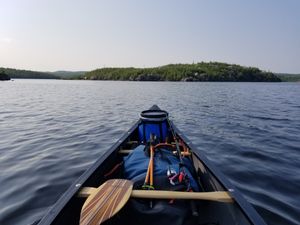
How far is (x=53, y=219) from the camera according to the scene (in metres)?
2.62

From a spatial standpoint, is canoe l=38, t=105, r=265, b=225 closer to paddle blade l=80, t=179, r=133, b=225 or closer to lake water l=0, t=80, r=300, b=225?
paddle blade l=80, t=179, r=133, b=225

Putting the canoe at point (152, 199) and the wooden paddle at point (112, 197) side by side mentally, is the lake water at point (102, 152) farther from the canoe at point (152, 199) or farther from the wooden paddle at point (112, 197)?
the wooden paddle at point (112, 197)

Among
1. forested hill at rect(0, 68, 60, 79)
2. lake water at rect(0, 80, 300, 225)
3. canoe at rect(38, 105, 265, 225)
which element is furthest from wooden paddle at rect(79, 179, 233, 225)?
forested hill at rect(0, 68, 60, 79)

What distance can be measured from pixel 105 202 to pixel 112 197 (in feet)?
0.35

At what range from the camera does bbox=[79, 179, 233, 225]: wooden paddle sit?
2662 mm

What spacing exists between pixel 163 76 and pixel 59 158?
4893 inches

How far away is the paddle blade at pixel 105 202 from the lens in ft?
8.64

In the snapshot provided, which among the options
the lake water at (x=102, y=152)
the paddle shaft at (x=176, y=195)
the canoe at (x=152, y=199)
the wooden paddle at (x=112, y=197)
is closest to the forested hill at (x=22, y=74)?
the lake water at (x=102, y=152)

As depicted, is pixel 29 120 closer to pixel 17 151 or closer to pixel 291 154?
pixel 17 151

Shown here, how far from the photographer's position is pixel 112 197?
9.61 ft

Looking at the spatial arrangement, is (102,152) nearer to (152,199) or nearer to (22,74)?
(152,199)

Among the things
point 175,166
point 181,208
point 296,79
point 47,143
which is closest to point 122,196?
point 181,208

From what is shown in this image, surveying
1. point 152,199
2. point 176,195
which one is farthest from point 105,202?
point 176,195

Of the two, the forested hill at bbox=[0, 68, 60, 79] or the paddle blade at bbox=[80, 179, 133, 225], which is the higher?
the paddle blade at bbox=[80, 179, 133, 225]
